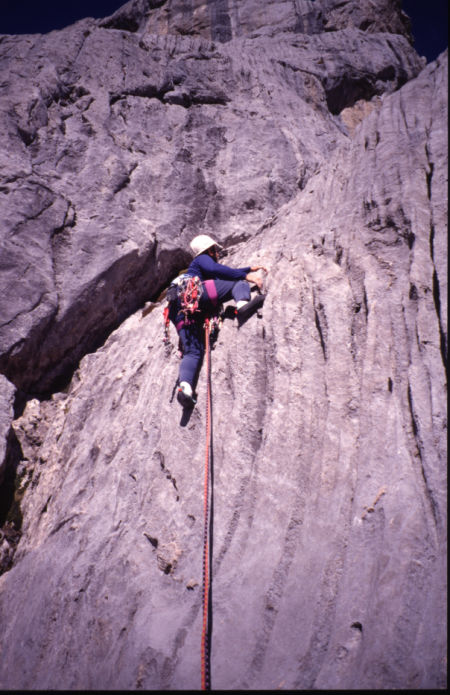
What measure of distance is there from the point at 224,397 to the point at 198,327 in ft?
4.18

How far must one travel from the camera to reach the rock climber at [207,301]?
5637mm

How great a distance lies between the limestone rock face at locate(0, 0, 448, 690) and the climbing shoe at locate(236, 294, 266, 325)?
0.13 metres

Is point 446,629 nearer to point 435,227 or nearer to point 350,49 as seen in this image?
point 435,227

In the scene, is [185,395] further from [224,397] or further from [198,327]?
[198,327]

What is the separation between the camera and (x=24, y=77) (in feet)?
32.3

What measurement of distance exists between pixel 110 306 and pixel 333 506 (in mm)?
6446

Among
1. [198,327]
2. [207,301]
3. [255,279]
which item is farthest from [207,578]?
[255,279]

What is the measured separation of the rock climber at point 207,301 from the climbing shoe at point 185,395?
0.05 meters

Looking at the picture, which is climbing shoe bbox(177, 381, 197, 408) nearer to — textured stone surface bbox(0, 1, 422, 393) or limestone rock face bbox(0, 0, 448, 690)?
limestone rock face bbox(0, 0, 448, 690)

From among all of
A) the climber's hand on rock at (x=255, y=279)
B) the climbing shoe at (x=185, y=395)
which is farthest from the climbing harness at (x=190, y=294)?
the climbing shoe at (x=185, y=395)

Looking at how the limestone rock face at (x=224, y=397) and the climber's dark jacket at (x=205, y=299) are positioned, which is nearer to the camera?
the limestone rock face at (x=224, y=397)

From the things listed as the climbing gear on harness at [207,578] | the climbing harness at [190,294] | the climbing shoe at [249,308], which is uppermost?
the climbing harness at [190,294]

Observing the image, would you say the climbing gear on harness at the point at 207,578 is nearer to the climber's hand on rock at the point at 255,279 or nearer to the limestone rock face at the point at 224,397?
the limestone rock face at the point at 224,397

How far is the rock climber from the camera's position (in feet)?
18.5
